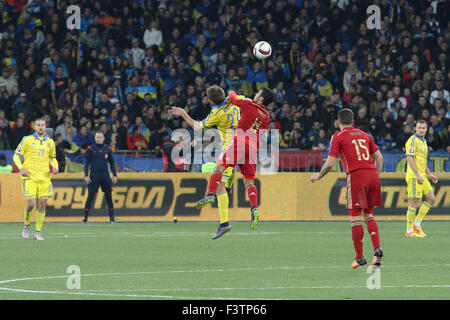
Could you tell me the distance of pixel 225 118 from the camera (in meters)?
14.7

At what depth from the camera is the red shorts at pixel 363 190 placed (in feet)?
40.0

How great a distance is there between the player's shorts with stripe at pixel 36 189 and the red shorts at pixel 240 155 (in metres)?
5.43

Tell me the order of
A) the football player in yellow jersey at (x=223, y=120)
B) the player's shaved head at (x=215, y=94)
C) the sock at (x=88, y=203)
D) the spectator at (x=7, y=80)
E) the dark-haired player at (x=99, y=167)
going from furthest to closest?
the spectator at (x=7, y=80), the sock at (x=88, y=203), the dark-haired player at (x=99, y=167), the football player in yellow jersey at (x=223, y=120), the player's shaved head at (x=215, y=94)

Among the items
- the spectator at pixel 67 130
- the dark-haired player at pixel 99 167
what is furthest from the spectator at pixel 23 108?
the dark-haired player at pixel 99 167

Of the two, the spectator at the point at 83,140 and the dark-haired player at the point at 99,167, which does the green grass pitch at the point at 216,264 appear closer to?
the dark-haired player at the point at 99,167

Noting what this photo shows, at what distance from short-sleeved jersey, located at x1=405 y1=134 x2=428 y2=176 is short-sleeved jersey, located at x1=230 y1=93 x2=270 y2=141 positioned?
17.9 feet

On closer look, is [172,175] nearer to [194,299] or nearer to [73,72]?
[73,72]

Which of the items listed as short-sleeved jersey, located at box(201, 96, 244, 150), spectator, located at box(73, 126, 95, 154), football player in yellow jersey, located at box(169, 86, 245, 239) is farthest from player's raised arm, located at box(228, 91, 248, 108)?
spectator, located at box(73, 126, 95, 154)

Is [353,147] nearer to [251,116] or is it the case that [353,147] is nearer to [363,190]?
[363,190]

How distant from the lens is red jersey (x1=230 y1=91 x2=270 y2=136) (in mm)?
14297

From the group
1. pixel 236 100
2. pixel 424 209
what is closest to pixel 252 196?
pixel 236 100

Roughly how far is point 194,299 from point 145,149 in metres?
16.4

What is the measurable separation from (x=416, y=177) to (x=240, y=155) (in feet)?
18.6

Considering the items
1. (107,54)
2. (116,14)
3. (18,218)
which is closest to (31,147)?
(18,218)
